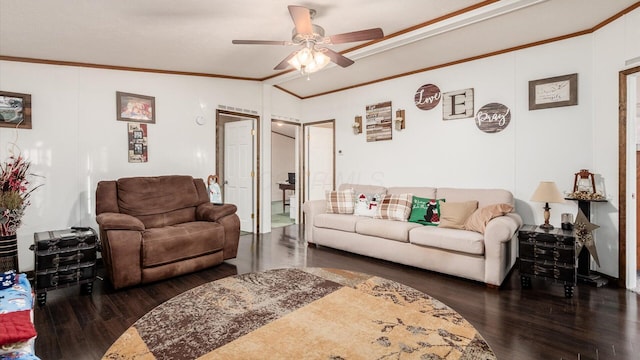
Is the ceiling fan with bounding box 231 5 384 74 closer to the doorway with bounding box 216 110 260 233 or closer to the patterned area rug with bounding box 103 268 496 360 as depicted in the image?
the patterned area rug with bounding box 103 268 496 360

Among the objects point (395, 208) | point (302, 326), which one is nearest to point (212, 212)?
point (395, 208)

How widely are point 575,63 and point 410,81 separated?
192cm

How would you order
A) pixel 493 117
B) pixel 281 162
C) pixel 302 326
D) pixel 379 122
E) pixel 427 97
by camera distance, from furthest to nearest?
pixel 281 162 → pixel 379 122 → pixel 427 97 → pixel 493 117 → pixel 302 326

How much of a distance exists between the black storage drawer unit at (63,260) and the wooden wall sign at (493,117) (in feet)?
14.5

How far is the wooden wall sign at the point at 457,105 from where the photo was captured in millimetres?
4195

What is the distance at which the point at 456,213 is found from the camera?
3.65m

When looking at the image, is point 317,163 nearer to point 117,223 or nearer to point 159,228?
point 159,228

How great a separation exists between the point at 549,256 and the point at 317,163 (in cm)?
413

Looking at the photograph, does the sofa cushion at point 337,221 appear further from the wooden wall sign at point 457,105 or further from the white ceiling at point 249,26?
the white ceiling at point 249,26

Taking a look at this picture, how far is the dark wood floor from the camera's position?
2.07 m

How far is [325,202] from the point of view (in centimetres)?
485

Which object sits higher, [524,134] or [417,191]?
[524,134]

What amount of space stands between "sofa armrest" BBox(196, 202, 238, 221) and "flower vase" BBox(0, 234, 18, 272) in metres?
1.69

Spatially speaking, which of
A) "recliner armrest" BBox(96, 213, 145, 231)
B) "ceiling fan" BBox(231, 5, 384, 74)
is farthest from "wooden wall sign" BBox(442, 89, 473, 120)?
"recliner armrest" BBox(96, 213, 145, 231)
